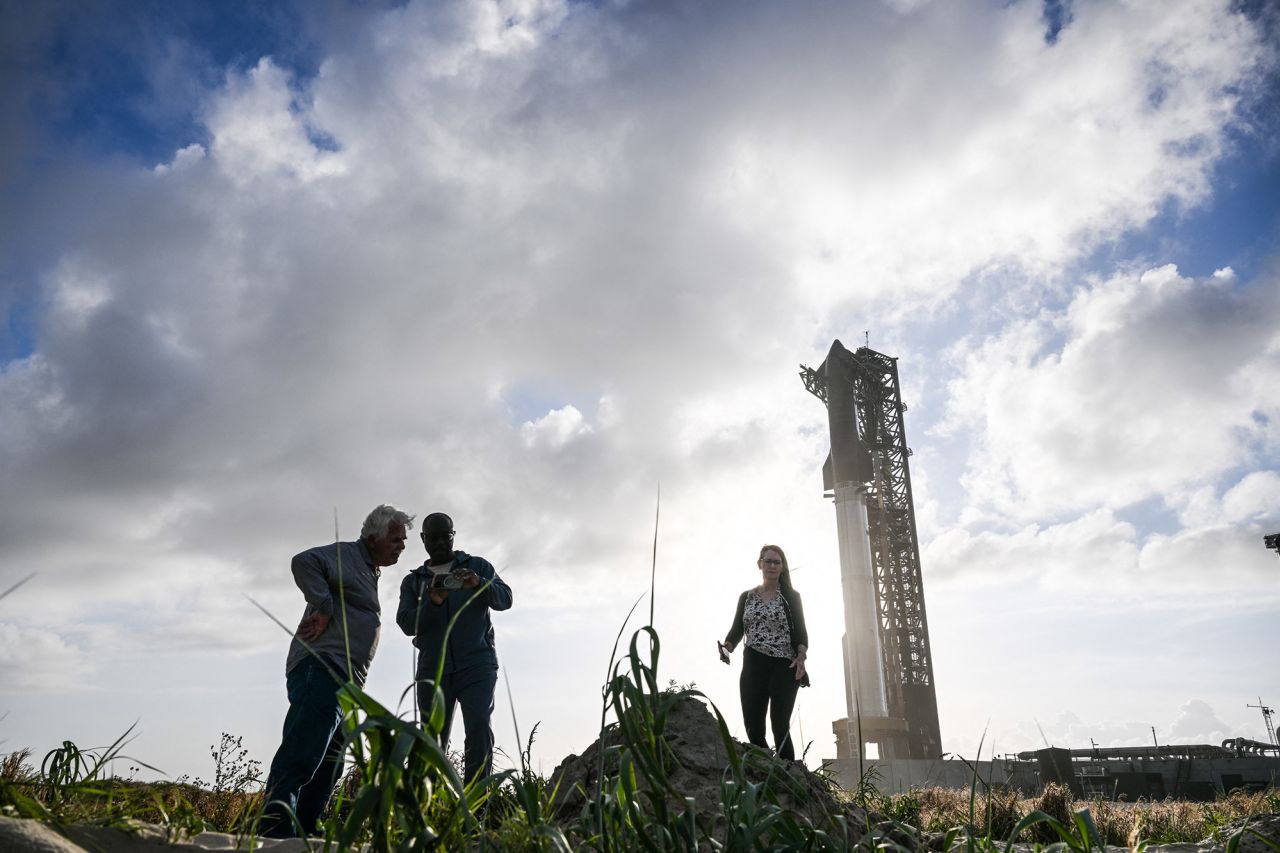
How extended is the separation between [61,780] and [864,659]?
28562 mm

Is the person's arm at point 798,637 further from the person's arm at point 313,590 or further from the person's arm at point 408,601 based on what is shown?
the person's arm at point 313,590

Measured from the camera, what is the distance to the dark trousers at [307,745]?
353cm

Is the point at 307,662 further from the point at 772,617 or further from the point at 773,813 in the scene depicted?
the point at 772,617

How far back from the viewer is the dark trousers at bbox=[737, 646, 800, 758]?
19.7 ft

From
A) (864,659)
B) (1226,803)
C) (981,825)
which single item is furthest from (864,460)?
(981,825)

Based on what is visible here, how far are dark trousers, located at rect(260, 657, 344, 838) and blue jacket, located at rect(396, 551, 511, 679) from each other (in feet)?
3.19

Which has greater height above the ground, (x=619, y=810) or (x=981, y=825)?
(x=619, y=810)

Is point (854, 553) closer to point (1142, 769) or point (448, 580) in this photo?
point (1142, 769)

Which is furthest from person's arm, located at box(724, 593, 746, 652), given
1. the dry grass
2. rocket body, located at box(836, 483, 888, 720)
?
rocket body, located at box(836, 483, 888, 720)

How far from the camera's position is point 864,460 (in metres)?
32.2

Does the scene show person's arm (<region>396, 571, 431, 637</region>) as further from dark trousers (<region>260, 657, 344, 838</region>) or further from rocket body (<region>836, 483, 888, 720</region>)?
rocket body (<region>836, 483, 888, 720</region>)

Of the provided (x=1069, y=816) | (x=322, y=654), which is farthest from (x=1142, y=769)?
(x=322, y=654)

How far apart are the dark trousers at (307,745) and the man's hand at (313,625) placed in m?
0.11

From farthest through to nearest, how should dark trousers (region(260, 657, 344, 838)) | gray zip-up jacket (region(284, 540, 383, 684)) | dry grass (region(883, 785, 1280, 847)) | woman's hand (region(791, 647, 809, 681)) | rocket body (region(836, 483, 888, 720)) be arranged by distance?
rocket body (region(836, 483, 888, 720)) < woman's hand (region(791, 647, 809, 681)) < dry grass (region(883, 785, 1280, 847)) < gray zip-up jacket (region(284, 540, 383, 684)) < dark trousers (region(260, 657, 344, 838))
